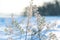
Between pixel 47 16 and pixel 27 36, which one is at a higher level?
pixel 47 16

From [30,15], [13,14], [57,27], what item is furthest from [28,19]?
[57,27]

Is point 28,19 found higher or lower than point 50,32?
higher

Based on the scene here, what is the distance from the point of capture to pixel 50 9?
1.38 metres

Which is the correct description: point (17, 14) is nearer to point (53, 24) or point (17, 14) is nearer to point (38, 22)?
point (38, 22)

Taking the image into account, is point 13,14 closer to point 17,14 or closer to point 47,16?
point 17,14

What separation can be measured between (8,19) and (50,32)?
0.45m

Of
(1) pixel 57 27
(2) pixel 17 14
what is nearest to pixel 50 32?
(1) pixel 57 27

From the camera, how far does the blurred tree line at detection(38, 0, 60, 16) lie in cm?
137

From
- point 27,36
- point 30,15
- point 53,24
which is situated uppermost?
point 30,15

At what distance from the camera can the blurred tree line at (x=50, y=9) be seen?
4.49 feet

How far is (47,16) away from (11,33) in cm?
41

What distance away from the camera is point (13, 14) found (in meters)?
1.36

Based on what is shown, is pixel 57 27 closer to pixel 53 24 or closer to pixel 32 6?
pixel 53 24

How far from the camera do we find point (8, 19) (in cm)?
136
